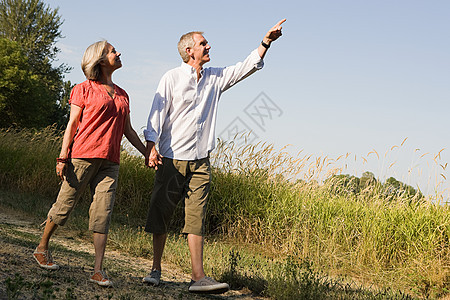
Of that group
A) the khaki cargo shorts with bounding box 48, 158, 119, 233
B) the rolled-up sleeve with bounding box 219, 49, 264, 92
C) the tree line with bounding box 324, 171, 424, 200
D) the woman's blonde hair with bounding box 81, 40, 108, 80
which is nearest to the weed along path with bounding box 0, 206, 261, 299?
the khaki cargo shorts with bounding box 48, 158, 119, 233

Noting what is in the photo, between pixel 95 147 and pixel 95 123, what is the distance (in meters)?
0.18

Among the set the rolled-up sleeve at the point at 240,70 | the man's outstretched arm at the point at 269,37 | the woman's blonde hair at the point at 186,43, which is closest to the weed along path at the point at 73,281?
the rolled-up sleeve at the point at 240,70

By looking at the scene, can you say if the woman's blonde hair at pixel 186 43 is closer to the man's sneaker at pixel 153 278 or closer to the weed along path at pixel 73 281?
the man's sneaker at pixel 153 278

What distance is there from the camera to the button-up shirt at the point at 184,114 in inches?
149

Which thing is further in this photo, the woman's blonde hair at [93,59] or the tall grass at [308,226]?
the tall grass at [308,226]

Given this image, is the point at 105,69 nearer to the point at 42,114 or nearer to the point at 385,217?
the point at 385,217

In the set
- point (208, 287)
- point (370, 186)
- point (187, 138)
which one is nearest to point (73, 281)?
point (208, 287)

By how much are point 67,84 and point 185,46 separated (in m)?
36.8

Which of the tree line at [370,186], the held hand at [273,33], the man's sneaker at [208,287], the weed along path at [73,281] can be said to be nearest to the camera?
the weed along path at [73,281]

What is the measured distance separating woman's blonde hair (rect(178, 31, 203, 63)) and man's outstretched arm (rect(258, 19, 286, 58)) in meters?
0.53

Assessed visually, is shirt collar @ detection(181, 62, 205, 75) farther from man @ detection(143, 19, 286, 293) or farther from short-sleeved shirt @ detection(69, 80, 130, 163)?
short-sleeved shirt @ detection(69, 80, 130, 163)

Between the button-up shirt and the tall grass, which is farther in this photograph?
the tall grass

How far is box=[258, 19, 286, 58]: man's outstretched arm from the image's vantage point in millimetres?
3887

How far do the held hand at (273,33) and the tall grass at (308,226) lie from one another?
2110mm
